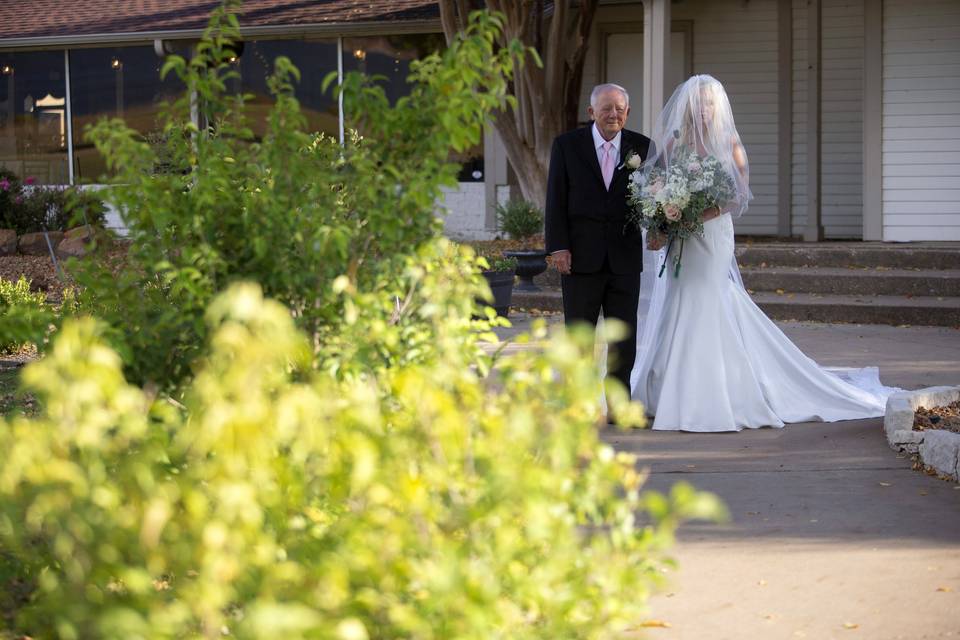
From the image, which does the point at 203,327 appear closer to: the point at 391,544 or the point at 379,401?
the point at 379,401

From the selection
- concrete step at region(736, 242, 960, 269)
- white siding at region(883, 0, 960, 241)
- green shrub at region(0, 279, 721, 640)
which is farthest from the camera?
white siding at region(883, 0, 960, 241)

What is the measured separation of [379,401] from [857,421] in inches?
214

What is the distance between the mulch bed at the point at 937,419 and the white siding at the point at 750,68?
9.95 m

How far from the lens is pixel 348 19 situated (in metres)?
19.1

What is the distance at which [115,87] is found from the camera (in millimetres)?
21672

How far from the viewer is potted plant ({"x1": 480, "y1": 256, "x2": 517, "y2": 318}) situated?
12766 millimetres

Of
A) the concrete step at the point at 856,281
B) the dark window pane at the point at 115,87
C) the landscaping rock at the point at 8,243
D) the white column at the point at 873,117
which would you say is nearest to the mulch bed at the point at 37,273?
the landscaping rock at the point at 8,243

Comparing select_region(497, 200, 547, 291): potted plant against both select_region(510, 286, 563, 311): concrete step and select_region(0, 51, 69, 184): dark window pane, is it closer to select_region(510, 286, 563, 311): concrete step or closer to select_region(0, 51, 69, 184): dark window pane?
select_region(510, 286, 563, 311): concrete step

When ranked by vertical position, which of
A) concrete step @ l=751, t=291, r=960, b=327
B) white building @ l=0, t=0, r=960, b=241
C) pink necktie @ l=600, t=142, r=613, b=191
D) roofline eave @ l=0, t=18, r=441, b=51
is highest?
roofline eave @ l=0, t=18, r=441, b=51

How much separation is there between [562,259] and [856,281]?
636 centimetres

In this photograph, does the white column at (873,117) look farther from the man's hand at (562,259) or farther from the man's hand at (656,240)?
the man's hand at (562,259)

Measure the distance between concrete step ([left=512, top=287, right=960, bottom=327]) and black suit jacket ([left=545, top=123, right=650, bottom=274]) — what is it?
5.25m

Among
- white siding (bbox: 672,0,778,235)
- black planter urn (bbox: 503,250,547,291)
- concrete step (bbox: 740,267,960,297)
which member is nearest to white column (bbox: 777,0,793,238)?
white siding (bbox: 672,0,778,235)

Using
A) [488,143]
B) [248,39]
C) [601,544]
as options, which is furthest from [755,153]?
[601,544]
